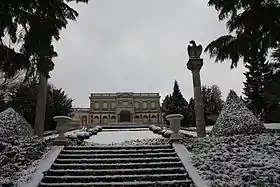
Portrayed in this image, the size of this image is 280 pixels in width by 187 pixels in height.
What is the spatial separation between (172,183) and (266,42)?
12.7 feet

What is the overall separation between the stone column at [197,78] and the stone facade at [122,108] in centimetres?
4811

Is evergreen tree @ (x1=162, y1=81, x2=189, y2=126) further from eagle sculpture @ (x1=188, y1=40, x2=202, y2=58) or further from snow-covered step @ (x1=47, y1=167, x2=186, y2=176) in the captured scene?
snow-covered step @ (x1=47, y1=167, x2=186, y2=176)

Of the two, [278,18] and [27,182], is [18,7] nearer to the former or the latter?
[27,182]

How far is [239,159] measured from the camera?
26.1 feet

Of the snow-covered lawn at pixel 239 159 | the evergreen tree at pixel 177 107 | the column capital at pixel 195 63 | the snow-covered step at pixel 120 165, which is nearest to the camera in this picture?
the snow-covered lawn at pixel 239 159

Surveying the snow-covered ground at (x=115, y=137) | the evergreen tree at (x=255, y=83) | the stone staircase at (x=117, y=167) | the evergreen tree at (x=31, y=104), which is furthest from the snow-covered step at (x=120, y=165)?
the evergreen tree at (x=255, y=83)

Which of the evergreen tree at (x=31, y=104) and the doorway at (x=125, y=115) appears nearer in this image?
the evergreen tree at (x=31, y=104)

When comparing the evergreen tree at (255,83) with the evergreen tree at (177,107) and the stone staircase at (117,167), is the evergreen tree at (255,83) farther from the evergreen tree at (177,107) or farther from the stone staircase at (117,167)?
the stone staircase at (117,167)

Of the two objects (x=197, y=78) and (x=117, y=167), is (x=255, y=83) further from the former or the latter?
(x=117, y=167)

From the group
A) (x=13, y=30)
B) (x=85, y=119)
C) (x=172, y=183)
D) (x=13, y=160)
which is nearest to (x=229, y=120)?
(x=172, y=183)

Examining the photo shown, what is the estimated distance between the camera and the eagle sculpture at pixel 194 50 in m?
15.1

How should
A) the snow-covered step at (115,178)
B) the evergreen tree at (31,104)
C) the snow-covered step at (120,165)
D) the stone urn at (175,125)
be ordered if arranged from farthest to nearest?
the evergreen tree at (31,104) → the stone urn at (175,125) → the snow-covered step at (120,165) → the snow-covered step at (115,178)

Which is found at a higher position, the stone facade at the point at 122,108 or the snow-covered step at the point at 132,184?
the stone facade at the point at 122,108

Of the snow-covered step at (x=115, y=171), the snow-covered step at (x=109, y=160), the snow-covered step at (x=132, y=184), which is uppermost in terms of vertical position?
the snow-covered step at (x=109, y=160)
